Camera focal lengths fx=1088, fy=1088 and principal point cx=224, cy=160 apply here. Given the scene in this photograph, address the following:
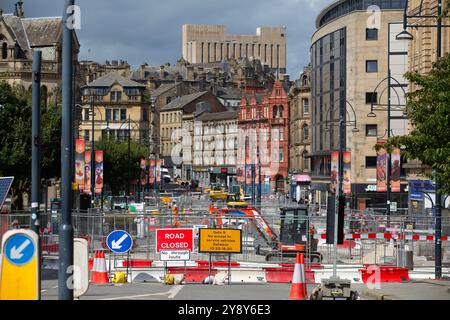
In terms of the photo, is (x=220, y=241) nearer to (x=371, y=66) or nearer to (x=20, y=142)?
(x=20, y=142)

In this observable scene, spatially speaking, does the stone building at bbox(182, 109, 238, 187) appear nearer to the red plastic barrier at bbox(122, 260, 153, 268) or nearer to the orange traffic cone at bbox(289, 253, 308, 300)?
the red plastic barrier at bbox(122, 260, 153, 268)

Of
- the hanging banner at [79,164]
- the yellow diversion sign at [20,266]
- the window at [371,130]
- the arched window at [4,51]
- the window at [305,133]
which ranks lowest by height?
the yellow diversion sign at [20,266]

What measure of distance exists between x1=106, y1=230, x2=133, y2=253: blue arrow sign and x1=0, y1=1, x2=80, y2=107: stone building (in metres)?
64.8

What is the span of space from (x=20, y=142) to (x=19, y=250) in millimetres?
49495

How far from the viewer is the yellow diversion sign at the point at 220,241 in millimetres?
28688

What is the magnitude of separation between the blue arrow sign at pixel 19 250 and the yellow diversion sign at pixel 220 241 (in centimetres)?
1546

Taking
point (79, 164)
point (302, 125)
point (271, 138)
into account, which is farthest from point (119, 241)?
point (271, 138)

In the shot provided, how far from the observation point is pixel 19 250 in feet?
43.7

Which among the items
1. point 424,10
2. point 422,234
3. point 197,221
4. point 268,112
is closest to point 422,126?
point 422,234

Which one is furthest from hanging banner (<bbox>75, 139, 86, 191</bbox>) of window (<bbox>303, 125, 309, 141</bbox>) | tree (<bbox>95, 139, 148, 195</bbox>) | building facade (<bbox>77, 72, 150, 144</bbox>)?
building facade (<bbox>77, 72, 150, 144</bbox>)

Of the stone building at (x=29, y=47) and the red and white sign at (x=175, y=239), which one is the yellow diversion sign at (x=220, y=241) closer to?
the red and white sign at (x=175, y=239)

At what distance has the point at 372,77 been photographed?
8794 centimetres

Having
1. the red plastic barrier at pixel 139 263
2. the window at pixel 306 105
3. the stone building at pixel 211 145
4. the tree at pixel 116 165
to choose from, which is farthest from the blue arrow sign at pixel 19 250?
the stone building at pixel 211 145
